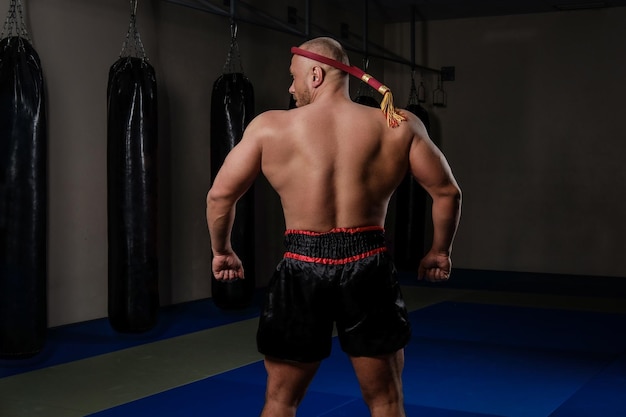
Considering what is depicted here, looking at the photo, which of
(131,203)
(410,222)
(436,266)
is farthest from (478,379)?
(410,222)

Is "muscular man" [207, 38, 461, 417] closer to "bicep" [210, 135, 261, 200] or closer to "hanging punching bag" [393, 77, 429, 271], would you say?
"bicep" [210, 135, 261, 200]

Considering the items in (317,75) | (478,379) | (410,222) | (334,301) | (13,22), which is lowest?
(478,379)

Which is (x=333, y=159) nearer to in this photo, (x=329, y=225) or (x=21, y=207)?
(x=329, y=225)

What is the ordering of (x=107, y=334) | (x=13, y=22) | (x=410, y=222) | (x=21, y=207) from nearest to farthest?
(x=21, y=207)
(x=13, y=22)
(x=107, y=334)
(x=410, y=222)

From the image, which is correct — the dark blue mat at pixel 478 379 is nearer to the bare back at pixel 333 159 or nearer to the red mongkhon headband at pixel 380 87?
the bare back at pixel 333 159

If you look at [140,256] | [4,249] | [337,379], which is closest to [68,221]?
[140,256]

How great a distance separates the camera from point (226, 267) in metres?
2.56

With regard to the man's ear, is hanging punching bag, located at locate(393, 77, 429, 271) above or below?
below

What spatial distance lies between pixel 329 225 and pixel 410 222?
6.84 metres

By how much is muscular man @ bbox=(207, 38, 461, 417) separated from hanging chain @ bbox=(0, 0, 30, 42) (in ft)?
9.95

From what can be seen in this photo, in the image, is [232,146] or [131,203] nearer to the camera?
[131,203]

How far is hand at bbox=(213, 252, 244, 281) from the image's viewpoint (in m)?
2.54

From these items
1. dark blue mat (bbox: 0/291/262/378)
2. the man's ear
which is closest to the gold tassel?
the man's ear

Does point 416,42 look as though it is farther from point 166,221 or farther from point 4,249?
point 4,249
